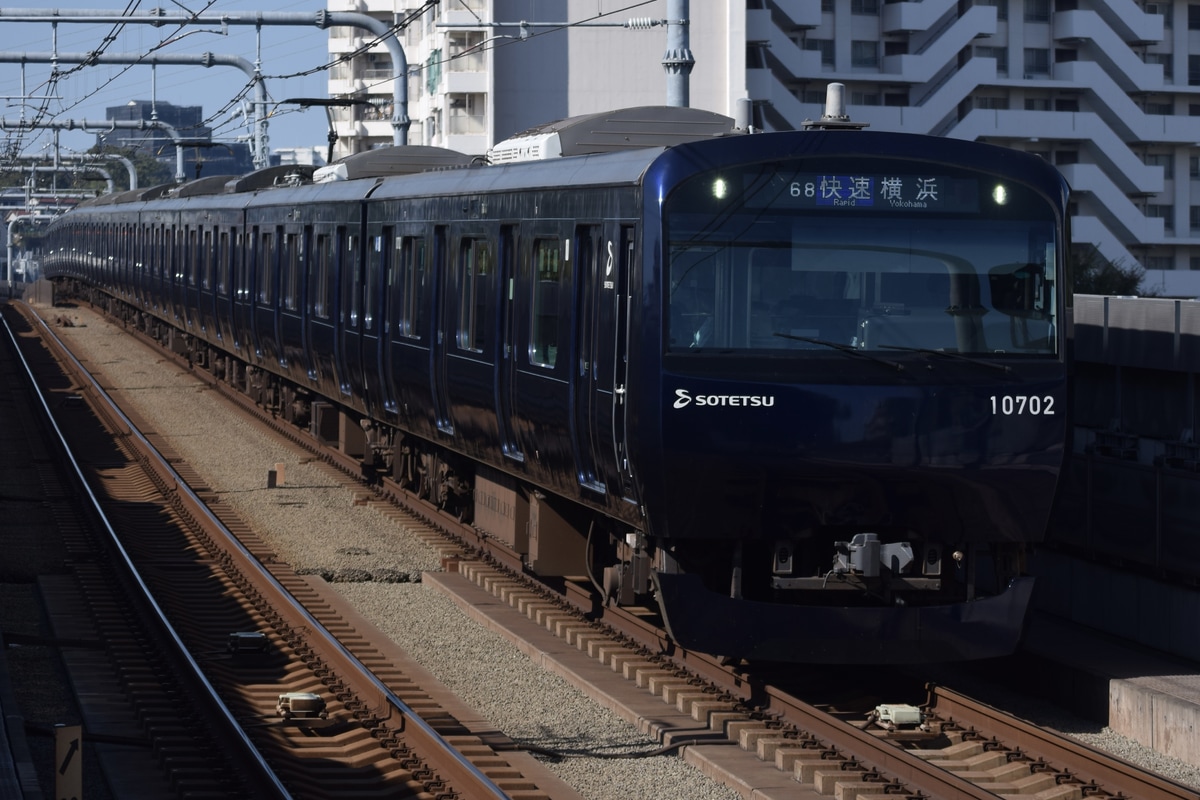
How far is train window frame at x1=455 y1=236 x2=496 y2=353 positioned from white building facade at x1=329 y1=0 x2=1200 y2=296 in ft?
124

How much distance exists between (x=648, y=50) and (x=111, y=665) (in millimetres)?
43485

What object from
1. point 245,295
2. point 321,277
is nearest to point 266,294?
point 245,295

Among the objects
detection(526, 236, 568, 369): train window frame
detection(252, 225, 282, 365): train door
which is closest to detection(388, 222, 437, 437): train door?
detection(526, 236, 568, 369): train window frame

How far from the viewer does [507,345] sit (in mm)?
11273

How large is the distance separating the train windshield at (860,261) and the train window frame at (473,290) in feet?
10.6

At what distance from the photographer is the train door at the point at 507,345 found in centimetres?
1116

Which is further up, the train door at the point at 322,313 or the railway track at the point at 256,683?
the train door at the point at 322,313

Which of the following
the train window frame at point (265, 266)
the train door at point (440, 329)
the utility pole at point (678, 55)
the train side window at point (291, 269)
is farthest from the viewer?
the train window frame at point (265, 266)

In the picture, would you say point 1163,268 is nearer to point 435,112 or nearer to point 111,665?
point 435,112

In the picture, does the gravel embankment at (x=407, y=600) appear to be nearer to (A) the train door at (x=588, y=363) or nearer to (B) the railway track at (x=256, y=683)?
(B) the railway track at (x=256, y=683)

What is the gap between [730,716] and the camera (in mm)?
8914

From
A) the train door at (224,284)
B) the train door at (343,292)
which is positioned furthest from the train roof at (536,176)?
the train door at (224,284)

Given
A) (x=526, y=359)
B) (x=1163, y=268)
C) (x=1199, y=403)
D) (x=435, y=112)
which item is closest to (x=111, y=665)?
(x=526, y=359)

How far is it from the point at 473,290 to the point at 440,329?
96cm
